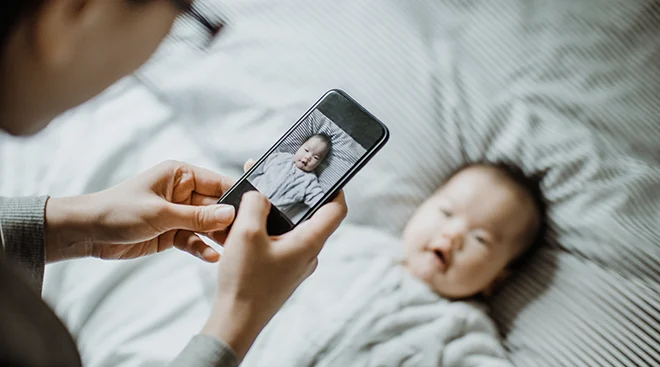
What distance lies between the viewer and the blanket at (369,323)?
0.82 meters

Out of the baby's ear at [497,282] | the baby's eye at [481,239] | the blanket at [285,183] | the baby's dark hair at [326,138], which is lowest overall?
the baby's ear at [497,282]

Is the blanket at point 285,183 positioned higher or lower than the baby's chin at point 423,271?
higher

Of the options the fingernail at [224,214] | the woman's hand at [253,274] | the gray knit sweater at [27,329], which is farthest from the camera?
the fingernail at [224,214]

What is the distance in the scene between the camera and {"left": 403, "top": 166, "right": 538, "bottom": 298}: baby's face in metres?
0.93

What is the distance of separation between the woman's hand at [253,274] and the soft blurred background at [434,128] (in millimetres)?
294

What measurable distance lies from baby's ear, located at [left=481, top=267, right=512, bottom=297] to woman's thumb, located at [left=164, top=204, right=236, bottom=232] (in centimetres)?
52

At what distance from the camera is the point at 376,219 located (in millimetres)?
1002

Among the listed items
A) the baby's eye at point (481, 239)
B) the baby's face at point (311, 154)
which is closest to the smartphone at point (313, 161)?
the baby's face at point (311, 154)

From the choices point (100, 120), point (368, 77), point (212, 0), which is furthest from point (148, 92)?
point (368, 77)

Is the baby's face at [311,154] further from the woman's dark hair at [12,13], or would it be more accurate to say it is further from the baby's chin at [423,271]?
the woman's dark hair at [12,13]

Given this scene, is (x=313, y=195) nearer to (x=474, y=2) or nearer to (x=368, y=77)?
(x=368, y=77)

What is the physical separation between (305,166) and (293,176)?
2 cm

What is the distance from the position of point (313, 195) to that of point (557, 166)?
1.47ft

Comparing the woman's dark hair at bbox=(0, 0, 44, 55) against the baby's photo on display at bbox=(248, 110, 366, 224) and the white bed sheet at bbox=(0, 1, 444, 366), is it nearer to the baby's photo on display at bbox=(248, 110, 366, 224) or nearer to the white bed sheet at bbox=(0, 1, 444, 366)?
the white bed sheet at bbox=(0, 1, 444, 366)
